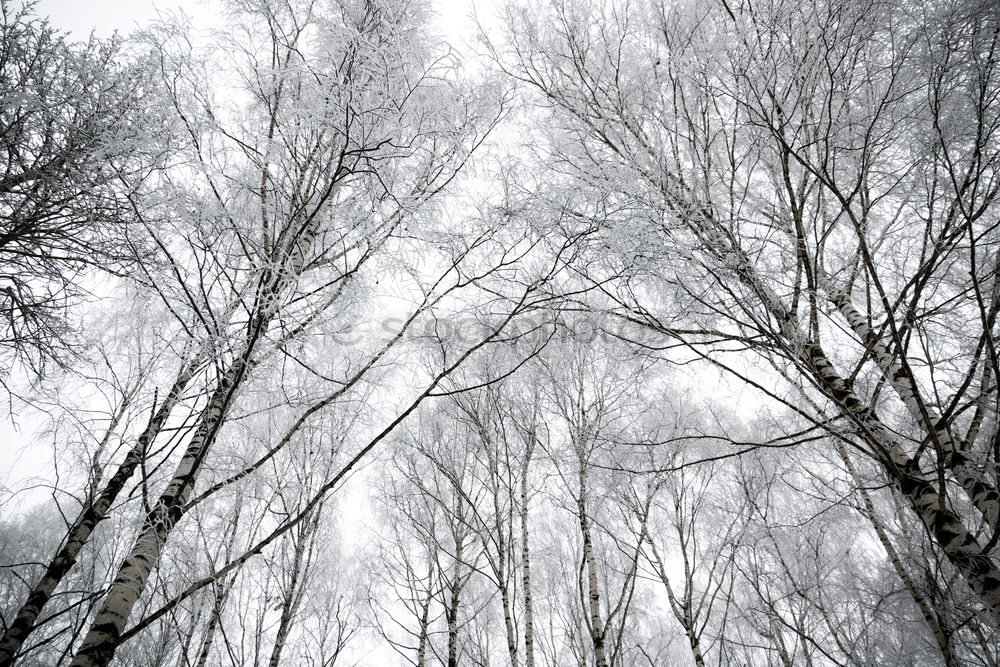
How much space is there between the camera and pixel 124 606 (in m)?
1.64

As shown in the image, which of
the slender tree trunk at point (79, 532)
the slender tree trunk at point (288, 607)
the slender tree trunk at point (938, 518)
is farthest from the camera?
the slender tree trunk at point (288, 607)

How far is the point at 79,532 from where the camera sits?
297 centimetres

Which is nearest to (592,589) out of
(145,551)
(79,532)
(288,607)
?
(288,607)

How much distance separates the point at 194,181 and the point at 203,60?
2.38 ft

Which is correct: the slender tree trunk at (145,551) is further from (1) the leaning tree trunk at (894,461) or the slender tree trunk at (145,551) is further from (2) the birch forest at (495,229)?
(1) the leaning tree trunk at (894,461)

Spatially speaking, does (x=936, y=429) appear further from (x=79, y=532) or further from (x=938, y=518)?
(x=79, y=532)

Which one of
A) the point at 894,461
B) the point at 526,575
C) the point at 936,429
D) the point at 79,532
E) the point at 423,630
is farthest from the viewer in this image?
the point at 423,630

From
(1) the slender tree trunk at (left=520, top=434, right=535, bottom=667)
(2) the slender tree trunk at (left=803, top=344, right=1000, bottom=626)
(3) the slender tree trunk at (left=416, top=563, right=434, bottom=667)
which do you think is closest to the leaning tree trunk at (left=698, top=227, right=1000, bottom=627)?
(2) the slender tree trunk at (left=803, top=344, right=1000, bottom=626)

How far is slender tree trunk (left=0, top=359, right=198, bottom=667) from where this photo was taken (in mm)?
2111

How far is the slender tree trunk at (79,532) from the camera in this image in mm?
2111

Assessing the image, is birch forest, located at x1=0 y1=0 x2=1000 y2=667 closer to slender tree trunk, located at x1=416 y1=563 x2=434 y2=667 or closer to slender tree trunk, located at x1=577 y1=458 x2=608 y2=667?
slender tree trunk, located at x1=577 y1=458 x2=608 y2=667

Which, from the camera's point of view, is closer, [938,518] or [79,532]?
[938,518]

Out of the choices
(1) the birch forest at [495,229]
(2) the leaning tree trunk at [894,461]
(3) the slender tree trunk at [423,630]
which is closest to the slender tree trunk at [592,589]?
(1) the birch forest at [495,229]

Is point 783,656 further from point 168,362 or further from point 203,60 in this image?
point 203,60
